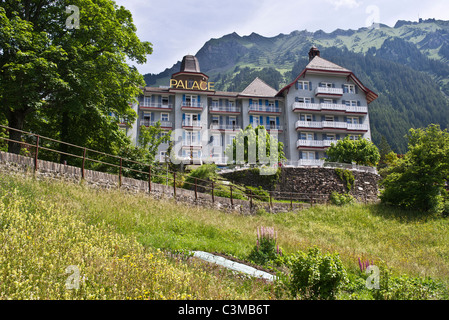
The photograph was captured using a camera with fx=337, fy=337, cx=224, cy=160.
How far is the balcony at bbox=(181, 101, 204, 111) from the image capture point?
48.2 metres

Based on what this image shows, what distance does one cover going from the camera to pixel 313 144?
4675cm

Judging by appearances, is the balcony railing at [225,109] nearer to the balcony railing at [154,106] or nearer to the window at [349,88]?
the balcony railing at [154,106]

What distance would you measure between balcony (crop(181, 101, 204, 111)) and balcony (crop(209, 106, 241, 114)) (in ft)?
6.18

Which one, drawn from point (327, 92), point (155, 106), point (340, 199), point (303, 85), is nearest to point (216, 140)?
point (155, 106)

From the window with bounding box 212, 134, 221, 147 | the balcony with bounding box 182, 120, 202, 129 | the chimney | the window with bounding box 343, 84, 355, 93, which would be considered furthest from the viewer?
the chimney

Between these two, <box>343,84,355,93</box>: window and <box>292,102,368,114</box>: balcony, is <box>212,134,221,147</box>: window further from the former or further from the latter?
<box>343,84,355,93</box>: window

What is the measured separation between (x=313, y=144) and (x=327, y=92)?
327 inches

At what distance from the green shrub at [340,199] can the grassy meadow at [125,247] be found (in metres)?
11.5

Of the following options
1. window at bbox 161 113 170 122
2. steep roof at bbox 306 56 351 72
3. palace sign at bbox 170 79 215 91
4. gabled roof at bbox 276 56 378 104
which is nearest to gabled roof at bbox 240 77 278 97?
gabled roof at bbox 276 56 378 104

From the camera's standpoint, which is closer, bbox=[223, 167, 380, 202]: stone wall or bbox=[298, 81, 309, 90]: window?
bbox=[223, 167, 380, 202]: stone wall

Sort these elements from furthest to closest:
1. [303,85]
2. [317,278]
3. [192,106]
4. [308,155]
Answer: [303,85] → [192,106] → [308,155] → [317,278]

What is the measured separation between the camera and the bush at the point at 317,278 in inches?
246

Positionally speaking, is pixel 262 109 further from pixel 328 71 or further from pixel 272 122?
pixel 328 71

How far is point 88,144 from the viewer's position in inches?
773
